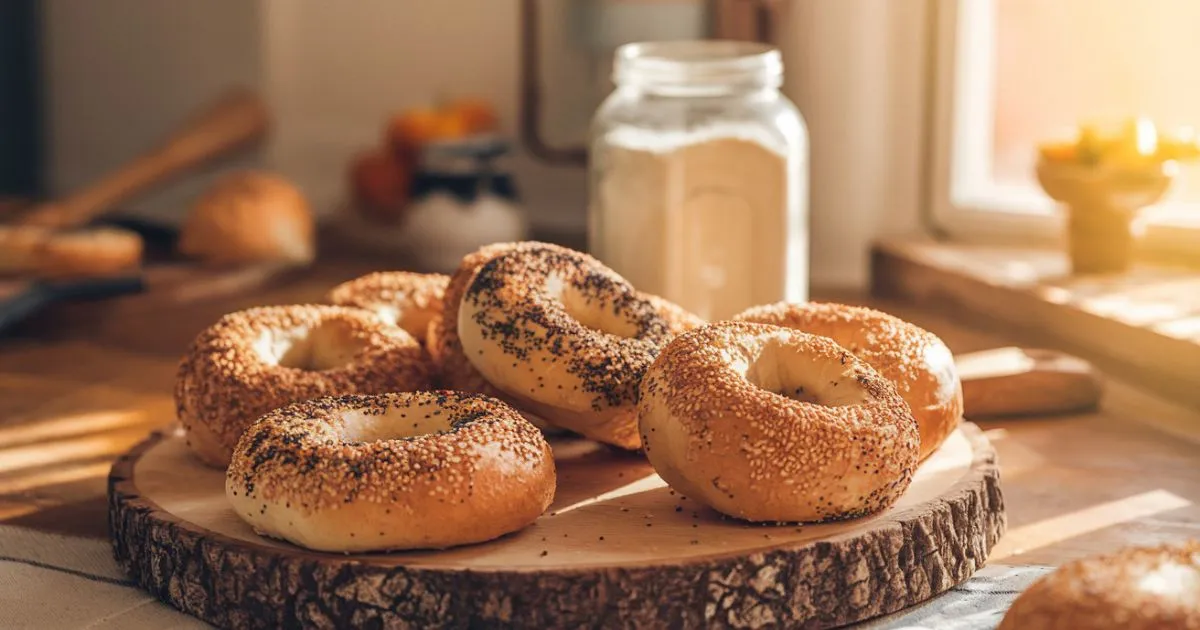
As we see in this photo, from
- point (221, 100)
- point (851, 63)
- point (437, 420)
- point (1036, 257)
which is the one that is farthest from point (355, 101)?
point (437, 420)

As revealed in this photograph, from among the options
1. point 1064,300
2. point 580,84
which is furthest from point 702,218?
point 580,84

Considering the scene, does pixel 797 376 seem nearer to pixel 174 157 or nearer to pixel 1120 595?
pixel 1120 595

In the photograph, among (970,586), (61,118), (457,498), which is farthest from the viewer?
(61,118)

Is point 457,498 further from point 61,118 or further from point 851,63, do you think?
point 61,118

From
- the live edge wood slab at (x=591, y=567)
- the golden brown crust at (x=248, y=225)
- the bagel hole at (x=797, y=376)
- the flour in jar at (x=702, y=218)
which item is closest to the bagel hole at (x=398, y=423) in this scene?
the live edge wood slab at (x=591, y=567)

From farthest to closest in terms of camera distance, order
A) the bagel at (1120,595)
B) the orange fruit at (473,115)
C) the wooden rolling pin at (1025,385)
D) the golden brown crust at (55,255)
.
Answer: the orange fruit at (473,115) < the golden brown crust at (55,255) < the wooden rolling pin at (1025,385) < the bagel at (1120,595)

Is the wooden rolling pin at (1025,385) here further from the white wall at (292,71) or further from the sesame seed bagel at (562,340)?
the white wall at (292,71)
